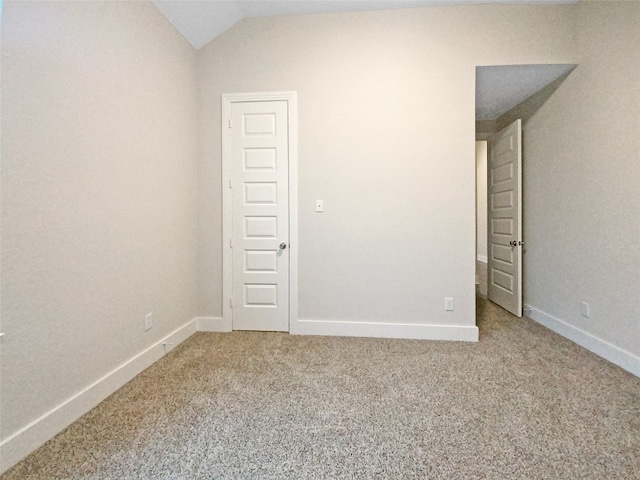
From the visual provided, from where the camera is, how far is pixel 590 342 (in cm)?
A: 229

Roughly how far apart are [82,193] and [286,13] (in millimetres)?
2380

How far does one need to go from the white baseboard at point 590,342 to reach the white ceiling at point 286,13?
2.36 meters

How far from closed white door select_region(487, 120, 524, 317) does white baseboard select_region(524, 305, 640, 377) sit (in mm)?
231

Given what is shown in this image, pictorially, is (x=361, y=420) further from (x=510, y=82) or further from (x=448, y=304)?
(x=510, y=82)

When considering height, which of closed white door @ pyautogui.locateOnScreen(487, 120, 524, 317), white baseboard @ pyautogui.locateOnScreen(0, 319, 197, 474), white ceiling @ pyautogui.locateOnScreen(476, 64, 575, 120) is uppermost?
white ceiling @ pyautogui.locateOnScreen(476, 64, 575, 120)

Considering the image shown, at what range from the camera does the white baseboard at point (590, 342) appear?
1.96 metres

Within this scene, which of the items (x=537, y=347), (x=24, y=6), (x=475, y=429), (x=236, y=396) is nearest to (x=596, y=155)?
(x=537, y=347)

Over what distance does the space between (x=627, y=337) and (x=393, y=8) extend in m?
3.27

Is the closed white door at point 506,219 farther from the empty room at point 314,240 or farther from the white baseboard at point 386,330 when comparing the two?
the white baseboard at point 386,330

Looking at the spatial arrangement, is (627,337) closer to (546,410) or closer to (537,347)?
(537,347)

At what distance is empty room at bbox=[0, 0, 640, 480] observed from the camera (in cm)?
127

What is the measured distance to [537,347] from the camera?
2338 millimetres

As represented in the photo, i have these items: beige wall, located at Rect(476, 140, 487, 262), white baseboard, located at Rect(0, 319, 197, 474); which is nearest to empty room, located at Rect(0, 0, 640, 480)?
white baseboard, located at Rect(0, 319, 197, 474)

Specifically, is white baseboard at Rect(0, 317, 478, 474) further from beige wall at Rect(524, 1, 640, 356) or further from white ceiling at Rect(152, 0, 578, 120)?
white ceiling at Rect(152, 0, 578, 120)
